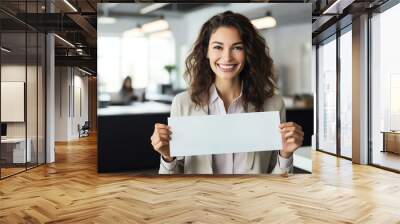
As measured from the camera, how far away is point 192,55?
17.5 ft

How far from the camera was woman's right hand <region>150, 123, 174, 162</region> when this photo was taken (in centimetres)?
497

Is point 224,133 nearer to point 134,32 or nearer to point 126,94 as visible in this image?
point 126,94

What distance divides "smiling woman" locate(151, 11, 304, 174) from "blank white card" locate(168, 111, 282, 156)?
0.13 metres

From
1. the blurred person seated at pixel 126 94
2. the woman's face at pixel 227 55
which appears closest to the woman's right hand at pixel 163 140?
the blurred person seated at pixel 126 94

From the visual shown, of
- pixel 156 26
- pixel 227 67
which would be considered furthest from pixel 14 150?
pixel 227 67

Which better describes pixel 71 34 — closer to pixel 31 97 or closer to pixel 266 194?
pixel 31 97

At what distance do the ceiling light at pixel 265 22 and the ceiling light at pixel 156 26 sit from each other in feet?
3.97

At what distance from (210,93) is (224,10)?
111 cm

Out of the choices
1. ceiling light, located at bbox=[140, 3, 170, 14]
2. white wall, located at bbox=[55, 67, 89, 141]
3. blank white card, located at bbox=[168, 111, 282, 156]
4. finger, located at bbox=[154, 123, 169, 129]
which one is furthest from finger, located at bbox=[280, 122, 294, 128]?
white wall, located at bbox=[55, 67, 89, 141]

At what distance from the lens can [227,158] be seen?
17.1ft

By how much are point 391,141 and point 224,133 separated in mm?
3437

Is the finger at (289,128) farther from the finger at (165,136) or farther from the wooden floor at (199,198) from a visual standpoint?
the finger at (165,136)

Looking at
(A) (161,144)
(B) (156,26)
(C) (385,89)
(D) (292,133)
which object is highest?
(B) (156,26)

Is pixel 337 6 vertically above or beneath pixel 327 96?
above
